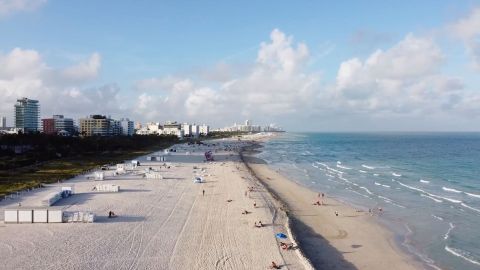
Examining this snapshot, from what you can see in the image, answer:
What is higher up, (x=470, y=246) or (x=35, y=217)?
(x=35, y=217)

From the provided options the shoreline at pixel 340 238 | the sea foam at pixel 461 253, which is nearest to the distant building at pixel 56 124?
the shoreline at pixel 340 238

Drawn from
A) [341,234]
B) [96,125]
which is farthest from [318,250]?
[96,125]

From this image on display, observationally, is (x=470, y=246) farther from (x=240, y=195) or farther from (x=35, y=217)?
(x=35, y=217)

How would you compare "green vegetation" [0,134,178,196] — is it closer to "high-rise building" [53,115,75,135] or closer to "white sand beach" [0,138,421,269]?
"white sand beach" [0,138,421,269]

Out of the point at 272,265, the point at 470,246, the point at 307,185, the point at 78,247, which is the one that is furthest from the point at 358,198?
the point at 78,247

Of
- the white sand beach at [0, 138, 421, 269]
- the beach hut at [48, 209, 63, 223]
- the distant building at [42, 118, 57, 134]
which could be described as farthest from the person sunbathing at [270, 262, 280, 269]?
the distant building at [42, 118, 57, 134]

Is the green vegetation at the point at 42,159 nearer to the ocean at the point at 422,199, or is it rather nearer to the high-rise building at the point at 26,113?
the ocean at the point at 422,199
